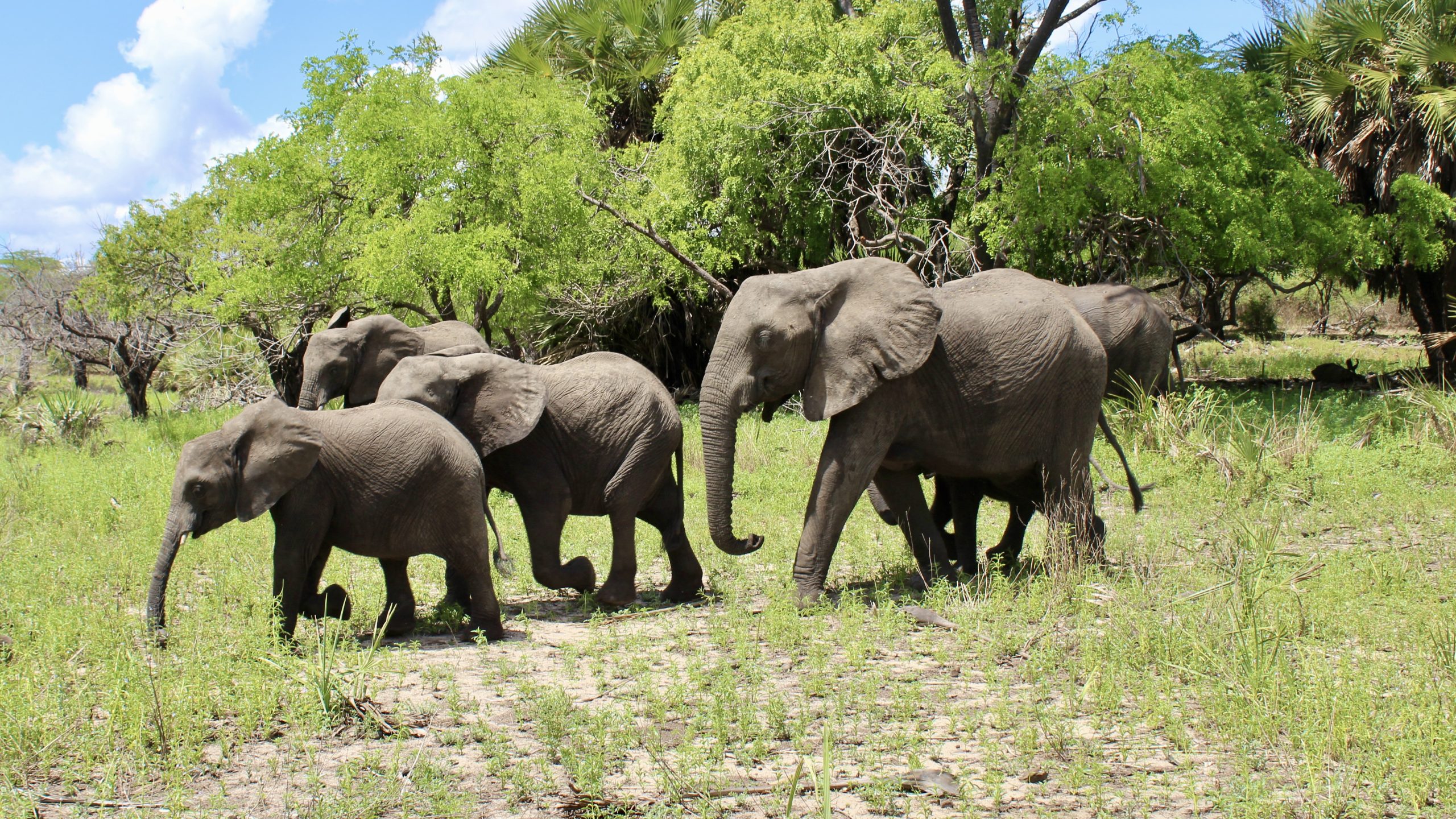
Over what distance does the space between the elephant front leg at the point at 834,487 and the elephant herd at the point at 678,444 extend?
10 millimetres

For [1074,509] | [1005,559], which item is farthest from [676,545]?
[1074,509]

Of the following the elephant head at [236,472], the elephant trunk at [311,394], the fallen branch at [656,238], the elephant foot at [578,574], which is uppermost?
the fallen branch at [656,238]

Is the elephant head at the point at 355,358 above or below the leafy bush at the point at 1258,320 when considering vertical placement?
below

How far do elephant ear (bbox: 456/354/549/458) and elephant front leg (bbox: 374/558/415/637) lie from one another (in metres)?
0.82

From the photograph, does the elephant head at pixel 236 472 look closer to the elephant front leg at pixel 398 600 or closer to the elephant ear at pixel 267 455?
the elephant ear at pixel 267 455

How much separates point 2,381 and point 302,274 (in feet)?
32.2

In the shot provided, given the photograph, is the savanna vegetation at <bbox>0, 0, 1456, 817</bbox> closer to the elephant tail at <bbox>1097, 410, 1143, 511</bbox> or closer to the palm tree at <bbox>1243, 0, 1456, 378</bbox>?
the palm tree at <bbox>1243, 0, 1456, 378</bbox>

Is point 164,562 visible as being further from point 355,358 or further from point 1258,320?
point 1258,320

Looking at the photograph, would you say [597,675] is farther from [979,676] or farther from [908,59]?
[908,59]

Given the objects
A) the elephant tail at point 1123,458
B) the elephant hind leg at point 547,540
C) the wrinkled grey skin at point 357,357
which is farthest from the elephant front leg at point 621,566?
the elephant tail at point 1123,458

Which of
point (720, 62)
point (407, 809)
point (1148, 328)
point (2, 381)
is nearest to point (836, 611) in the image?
point (407, 809)

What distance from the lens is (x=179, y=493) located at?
5453mm

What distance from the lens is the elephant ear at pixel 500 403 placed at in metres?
6.71

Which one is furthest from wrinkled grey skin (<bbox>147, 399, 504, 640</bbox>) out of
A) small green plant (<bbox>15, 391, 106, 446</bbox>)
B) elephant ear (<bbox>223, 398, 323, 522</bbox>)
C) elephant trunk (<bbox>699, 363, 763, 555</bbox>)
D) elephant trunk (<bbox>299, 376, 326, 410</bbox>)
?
small green plant (<bbox>15, 391, 106, 446</bbox>)
